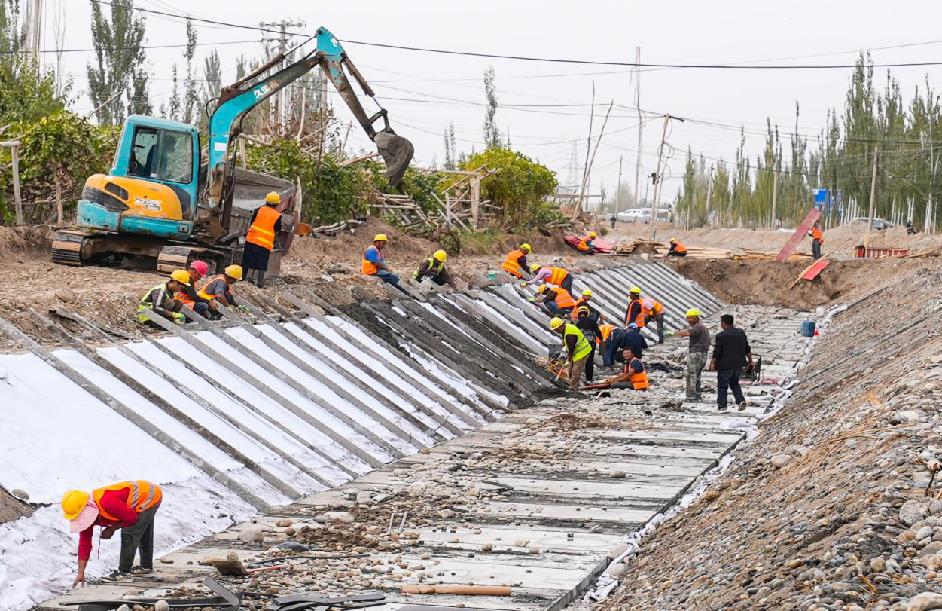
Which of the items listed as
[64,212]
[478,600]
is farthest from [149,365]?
[64,212]

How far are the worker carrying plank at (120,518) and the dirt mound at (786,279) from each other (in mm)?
35716

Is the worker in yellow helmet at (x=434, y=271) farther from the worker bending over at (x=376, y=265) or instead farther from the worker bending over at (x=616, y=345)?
the worker bending over at (x=616, y=345)

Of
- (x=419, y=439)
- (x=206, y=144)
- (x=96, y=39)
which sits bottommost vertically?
(x=419, y=439)

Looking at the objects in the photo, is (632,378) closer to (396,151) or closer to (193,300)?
(396,151)

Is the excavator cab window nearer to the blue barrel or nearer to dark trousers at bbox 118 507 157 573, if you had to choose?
dark trousers at bbox 118 507 157 573

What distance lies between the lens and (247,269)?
21.0 meters

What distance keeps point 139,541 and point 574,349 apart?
1376cm

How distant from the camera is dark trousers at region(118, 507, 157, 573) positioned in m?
9.79

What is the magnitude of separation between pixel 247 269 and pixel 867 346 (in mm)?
12199

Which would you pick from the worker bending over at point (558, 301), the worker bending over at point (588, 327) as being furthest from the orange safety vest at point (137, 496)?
the worker bending over at point (558, 301)

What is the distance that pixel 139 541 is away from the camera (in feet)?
32.8

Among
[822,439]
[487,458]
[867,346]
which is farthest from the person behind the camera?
[867,346]

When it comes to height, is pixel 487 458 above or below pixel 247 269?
below

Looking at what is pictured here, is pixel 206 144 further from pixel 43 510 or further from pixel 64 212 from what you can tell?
pixel 43 510
